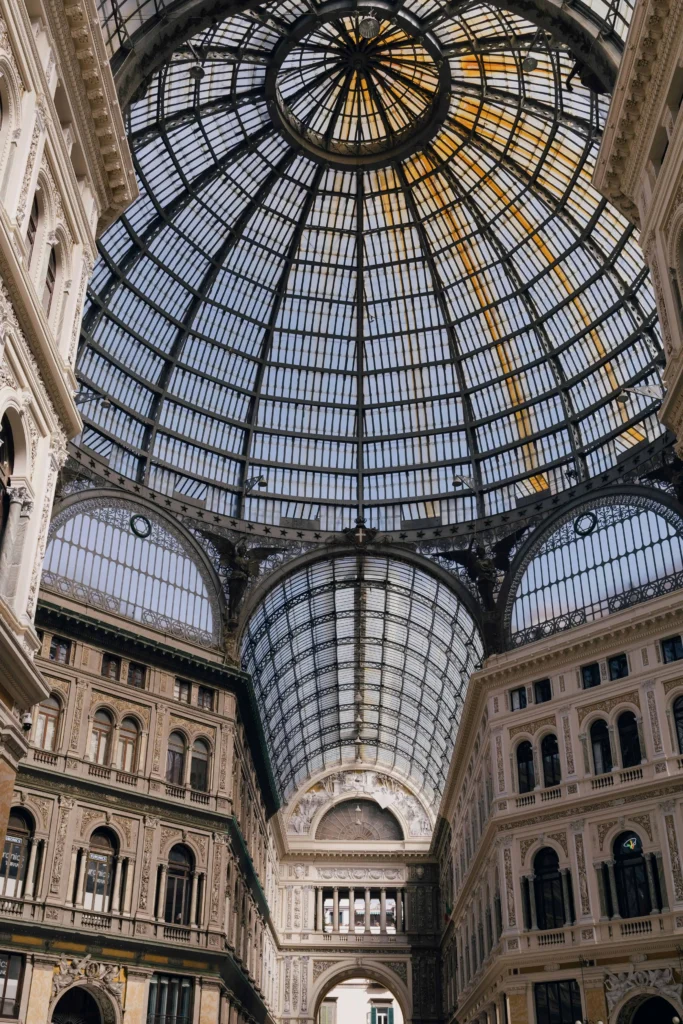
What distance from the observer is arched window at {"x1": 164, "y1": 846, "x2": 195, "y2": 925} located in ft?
146

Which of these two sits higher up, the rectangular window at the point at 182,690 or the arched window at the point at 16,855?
the rectangular window at the point at 182,690

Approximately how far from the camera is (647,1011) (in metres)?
39.8

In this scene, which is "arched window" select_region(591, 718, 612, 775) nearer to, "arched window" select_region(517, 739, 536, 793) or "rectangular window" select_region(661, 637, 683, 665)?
"arched window" select_region(517, 739, 536, 793)

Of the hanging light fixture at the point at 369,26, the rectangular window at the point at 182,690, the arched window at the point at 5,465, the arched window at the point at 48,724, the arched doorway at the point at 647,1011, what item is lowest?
the arched doorway at the point at 647,1011

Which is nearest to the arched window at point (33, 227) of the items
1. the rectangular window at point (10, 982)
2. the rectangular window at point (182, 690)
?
the rectangular window at point (10, 982)

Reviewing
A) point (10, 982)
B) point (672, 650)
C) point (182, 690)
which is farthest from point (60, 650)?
point (672, 650)

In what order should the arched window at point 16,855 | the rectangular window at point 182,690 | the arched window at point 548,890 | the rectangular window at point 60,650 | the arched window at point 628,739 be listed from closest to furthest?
the arched window at point 16,855
the arched window at point 628,739
the rectangular window at point 60,650
the arched window at point 548,890
the rectangular window at point 182,690

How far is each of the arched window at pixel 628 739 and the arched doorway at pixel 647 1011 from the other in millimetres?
8987

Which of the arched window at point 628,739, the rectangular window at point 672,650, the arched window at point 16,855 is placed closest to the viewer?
the arched window at point 16,855

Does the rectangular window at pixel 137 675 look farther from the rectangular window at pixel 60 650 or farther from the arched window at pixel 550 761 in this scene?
the arched window at pixel 550 761

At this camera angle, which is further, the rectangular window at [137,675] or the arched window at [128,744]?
the rectangular window at [137,675]

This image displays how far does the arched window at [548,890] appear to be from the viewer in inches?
1740

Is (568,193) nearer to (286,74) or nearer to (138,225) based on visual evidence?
(286,74)

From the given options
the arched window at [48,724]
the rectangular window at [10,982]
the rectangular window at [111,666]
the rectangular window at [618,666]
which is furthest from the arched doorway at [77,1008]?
the rectangular window at [618,666]
